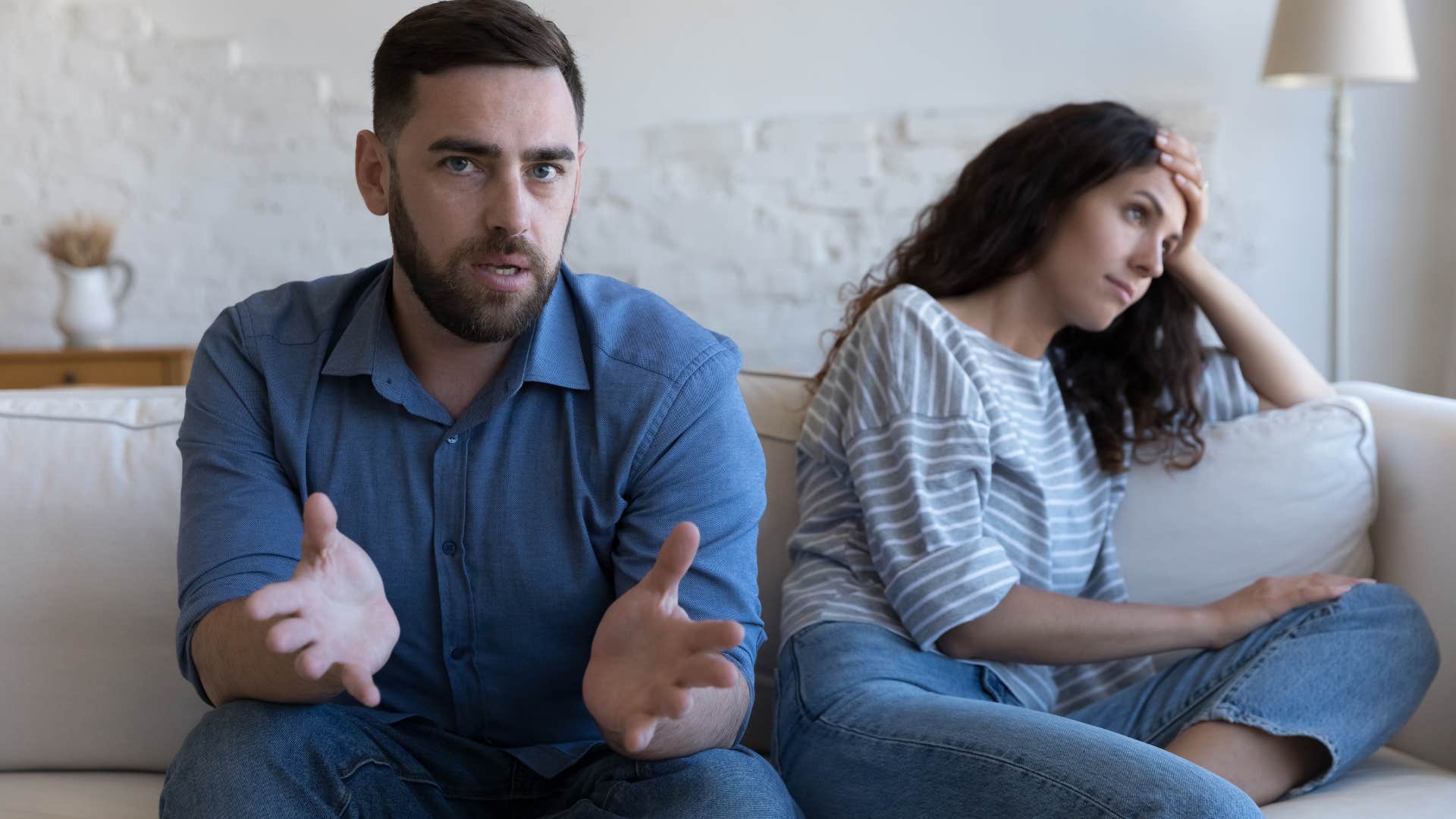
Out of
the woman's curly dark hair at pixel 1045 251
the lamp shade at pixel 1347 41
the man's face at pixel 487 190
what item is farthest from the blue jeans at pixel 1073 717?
the lamp shade at pixel 1347 41

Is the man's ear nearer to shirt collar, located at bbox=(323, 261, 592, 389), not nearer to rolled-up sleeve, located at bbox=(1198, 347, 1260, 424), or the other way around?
shirt collar, located at bbox=(323, 261, 592, 389)

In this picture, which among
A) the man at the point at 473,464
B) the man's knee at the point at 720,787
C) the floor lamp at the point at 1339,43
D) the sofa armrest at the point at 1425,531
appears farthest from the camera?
the floor lamp at the point at 1339,43

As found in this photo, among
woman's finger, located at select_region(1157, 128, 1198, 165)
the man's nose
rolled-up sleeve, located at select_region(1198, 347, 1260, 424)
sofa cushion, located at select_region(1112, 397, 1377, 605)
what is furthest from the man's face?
rolled-up sleeve, located at select_region(1198, 347, 1260, 424)

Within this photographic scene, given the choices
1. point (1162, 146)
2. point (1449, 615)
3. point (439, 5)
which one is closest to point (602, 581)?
point (439, 5)

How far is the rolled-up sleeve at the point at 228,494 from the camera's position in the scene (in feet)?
3.93

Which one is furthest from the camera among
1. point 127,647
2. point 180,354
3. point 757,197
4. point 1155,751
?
point 757,197

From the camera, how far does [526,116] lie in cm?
123

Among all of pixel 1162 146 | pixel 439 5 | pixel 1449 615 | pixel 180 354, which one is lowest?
pixel 180 354

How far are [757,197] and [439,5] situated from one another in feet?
7.27

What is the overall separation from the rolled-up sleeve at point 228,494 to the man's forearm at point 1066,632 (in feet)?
2.45

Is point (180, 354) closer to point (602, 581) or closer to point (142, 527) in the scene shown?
point (142, 527)

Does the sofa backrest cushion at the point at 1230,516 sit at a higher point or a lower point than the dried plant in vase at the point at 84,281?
higher

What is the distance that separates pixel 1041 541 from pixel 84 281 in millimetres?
2751

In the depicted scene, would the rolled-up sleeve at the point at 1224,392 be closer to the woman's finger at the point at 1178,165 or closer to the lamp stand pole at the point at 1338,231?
the woman's finger at the point at 1178,165
